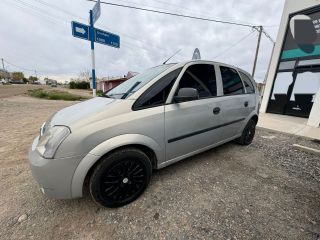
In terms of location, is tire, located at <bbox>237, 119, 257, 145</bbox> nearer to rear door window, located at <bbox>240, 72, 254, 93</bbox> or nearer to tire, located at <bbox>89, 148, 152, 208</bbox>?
rear door window, located at <bbox>240, 72, 254, 93</bbox>

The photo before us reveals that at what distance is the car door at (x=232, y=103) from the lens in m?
2.77

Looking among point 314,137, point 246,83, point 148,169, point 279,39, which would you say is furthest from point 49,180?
point 279,39

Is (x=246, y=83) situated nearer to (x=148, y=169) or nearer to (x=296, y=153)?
(x=296, y=153)

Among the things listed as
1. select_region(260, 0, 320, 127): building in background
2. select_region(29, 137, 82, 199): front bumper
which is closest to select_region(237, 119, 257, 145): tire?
select_region(29, 137, 82, 199): front bumper

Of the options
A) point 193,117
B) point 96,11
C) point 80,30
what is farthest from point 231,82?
point 80,30

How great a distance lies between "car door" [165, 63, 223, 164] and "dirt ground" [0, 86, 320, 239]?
461 mm

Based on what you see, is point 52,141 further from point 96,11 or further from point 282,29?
point 282,29

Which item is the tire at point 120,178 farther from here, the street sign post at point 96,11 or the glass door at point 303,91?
the glass door at point 303,91

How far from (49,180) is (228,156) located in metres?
2.90

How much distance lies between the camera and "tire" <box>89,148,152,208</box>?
171 centimetres

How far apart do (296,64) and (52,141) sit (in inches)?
364

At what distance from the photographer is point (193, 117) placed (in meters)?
2.28

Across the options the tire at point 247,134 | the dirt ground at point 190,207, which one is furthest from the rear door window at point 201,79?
the tire at point 247,134

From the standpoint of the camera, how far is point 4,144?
3.55 meters
